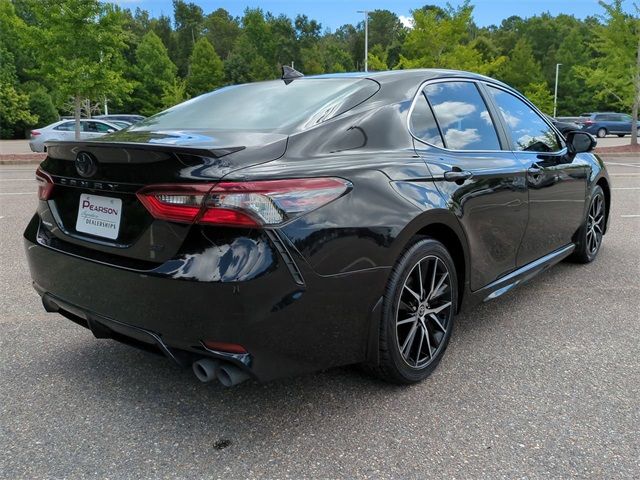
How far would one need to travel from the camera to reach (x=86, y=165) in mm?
2475

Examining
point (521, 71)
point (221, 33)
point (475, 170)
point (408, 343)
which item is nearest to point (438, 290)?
point (408, 343)

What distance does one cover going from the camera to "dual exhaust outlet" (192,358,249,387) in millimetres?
2193

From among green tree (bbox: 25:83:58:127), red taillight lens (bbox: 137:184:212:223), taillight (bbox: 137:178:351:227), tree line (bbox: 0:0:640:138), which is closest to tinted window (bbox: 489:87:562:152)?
taillight (bbox: 137:178:351:227)

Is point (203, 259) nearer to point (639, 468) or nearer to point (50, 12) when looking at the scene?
point (639, 468)

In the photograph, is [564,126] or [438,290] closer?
[438,290]

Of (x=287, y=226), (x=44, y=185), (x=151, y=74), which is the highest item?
(x=151, y=74)

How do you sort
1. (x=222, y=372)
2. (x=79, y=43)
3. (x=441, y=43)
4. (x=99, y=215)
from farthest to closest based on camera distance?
(x=441, y=43)
(x=79, y=43)
(x=99, y=215)
(x=222, y=372)

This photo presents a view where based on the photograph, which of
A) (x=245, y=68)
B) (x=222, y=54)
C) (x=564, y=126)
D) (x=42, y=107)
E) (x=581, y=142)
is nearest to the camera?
(x=581, y=142)

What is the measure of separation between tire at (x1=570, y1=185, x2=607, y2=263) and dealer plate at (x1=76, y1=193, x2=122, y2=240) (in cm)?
396

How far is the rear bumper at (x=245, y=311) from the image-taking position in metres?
2.12

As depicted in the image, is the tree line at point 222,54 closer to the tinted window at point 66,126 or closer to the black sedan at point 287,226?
the tinted window at point 66,126

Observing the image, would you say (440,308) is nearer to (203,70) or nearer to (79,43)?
(79,43)

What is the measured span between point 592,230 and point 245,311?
4149 mm

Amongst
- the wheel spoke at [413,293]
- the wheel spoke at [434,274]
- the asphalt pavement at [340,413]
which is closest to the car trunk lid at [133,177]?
the asphalt pavement at [340,413]
